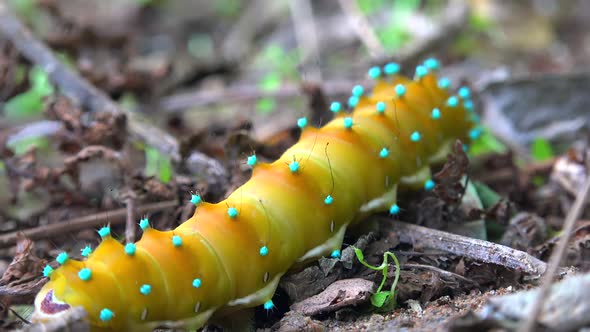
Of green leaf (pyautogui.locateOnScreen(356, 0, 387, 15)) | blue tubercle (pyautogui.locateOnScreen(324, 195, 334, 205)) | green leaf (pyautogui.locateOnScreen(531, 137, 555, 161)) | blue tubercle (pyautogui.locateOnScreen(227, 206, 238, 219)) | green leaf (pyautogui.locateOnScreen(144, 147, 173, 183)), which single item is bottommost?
green leaf (pyautogui.locateOnScreen(531, 137, 555, 161))

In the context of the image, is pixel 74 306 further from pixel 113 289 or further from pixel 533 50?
pixel 533 50

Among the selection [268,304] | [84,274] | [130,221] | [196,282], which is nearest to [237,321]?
[268,304]

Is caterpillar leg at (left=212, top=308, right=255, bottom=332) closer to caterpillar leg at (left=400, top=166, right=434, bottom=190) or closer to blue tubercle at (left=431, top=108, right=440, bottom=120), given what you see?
caterpillar leg at (left=400, top=166, right=434, bottom=190)

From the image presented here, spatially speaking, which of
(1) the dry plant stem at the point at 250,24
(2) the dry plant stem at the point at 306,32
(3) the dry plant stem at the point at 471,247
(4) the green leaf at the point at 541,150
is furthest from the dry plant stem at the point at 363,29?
(3) the dry plant stem at the point at 471,247

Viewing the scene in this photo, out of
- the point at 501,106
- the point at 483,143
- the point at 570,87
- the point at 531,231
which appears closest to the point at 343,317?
the point at 531,231

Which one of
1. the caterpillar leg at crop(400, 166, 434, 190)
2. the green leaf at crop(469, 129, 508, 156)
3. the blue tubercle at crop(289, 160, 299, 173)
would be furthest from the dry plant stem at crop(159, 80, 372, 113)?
the blue tubercle at crop(289, 160, 299, 173)
